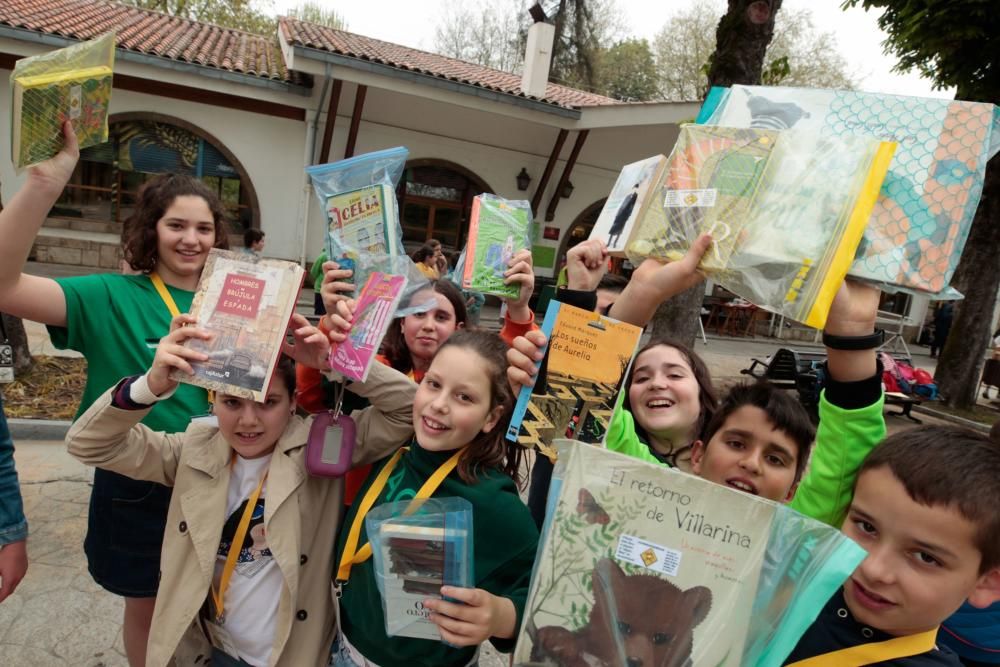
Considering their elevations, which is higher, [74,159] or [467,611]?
[74,159]

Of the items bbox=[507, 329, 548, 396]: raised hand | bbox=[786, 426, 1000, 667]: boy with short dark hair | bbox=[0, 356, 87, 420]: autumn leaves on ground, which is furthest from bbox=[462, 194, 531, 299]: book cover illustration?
bbox=[0, 356, 87, 420]: autumn leaves on ground

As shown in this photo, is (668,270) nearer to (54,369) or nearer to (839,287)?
(839,287)

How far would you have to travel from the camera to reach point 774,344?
1496 cm

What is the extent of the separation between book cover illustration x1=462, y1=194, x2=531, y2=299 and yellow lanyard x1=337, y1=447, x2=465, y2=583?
54cm

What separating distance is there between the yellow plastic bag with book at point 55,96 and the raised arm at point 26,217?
3 cm

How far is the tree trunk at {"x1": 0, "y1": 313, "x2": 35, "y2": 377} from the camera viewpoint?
4.85 meters

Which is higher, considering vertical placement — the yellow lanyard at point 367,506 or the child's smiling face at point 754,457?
the child's smiling face at point 754,457

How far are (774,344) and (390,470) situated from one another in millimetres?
15316

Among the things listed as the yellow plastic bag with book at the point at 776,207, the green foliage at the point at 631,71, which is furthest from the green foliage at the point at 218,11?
the yellow plastic bag with book at the point at 776,207

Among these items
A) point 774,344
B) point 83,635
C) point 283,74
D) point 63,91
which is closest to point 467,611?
point 63,91

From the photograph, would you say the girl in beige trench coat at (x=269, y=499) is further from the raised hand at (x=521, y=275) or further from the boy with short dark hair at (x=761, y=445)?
the boy with short dark hair at (x=761, y=445)

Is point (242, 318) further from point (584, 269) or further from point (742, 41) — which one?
point (742, 41)

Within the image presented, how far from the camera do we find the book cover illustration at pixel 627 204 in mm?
1363

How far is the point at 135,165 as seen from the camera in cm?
1036
